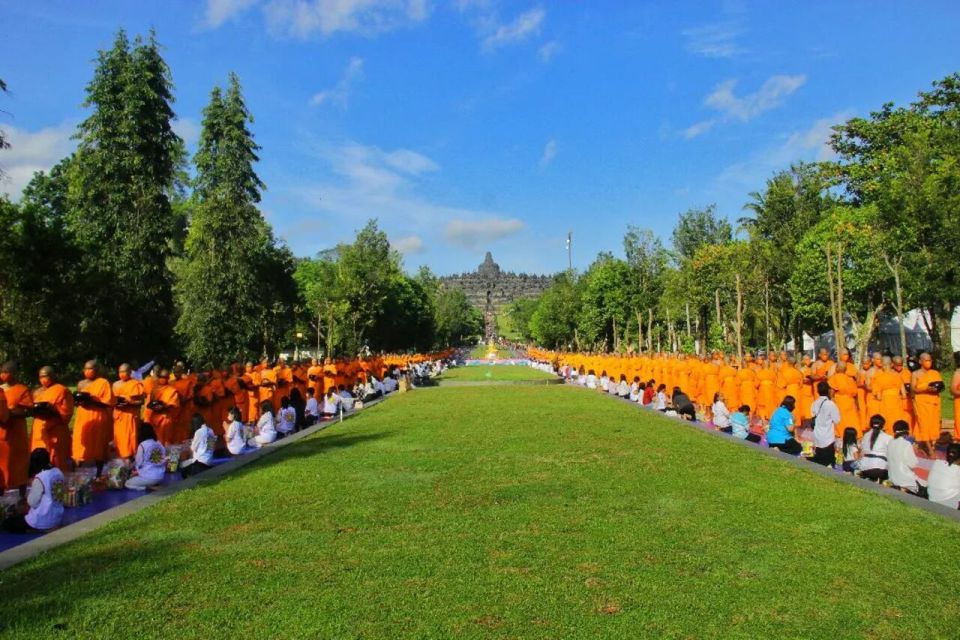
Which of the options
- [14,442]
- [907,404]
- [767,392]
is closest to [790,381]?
[767,392]

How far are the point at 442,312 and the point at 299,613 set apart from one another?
99.8 metres

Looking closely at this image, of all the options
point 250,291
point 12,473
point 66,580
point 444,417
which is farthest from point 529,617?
point 250,291

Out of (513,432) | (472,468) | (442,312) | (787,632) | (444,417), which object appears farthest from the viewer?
(442,312)

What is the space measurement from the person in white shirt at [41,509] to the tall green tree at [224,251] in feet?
86.5

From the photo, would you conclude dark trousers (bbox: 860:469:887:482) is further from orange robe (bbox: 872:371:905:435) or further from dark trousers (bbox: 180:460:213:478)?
dark trousers (bbox: 180:460:213:478)

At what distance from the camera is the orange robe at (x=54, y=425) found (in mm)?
9625

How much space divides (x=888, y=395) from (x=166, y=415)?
13013 millimetres

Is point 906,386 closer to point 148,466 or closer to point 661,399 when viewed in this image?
point 661,399

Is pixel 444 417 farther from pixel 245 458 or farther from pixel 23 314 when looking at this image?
pixel 23 314

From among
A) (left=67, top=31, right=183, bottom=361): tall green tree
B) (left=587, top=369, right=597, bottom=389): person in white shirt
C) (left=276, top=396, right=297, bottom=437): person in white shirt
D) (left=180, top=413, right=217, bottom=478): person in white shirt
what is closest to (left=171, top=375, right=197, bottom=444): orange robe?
(left=180, top=413, right=217, bottom=478): person in white shirt

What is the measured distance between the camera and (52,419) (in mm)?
9648

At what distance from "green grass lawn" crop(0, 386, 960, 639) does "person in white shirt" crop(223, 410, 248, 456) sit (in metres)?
2.39

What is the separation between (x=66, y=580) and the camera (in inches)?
241

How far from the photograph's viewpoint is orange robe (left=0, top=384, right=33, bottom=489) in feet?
28.8
